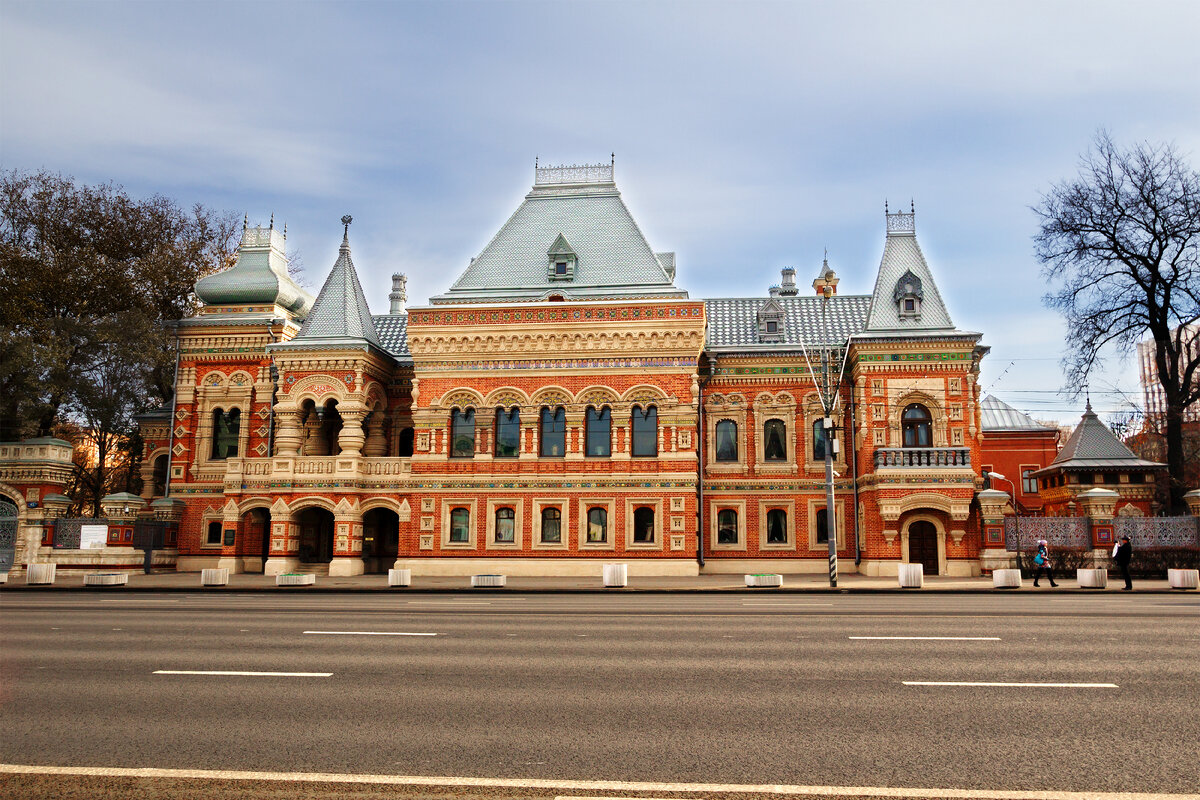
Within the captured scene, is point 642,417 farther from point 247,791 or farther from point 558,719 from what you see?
point 247,791

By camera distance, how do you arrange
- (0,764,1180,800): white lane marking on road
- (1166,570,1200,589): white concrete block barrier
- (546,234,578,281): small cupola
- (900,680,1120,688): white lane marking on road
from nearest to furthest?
(0,764,1180,800): white lane marking on road → (900,680,1120,688): white lane marking on road → (1166,570,1200,589): white concrete block barrier → (546,234,578,281): small cupola

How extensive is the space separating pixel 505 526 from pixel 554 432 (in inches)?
157

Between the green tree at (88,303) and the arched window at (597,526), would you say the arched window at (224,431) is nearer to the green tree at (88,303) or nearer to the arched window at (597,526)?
the green tree at (88,303)

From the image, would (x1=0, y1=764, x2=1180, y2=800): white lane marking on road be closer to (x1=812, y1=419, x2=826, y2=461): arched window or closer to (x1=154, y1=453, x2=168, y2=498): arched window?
(x1=812, y1=419, x2=826, y2=461): arched window

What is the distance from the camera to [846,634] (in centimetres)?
1300

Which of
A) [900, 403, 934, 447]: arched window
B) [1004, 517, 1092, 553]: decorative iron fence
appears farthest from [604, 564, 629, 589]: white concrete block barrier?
[1004, 517, 1092, 553]: decorative iron fence

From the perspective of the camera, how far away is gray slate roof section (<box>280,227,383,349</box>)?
34.3 m

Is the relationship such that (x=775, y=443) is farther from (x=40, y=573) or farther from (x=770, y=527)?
(x=40, y=573)

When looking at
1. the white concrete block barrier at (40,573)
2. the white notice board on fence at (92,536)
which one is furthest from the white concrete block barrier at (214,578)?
the white notice board on fence at (92,536)

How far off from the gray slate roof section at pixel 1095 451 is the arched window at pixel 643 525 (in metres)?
16.7

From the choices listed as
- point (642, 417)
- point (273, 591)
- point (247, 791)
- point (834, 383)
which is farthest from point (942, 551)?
point (247, 791)

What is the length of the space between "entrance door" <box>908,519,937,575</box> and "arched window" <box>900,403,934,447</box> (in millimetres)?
2934

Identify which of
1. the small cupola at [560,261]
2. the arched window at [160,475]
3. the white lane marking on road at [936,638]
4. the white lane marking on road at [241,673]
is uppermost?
the small cupola at [560,261]

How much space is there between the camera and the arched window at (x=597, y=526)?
1268 inches
